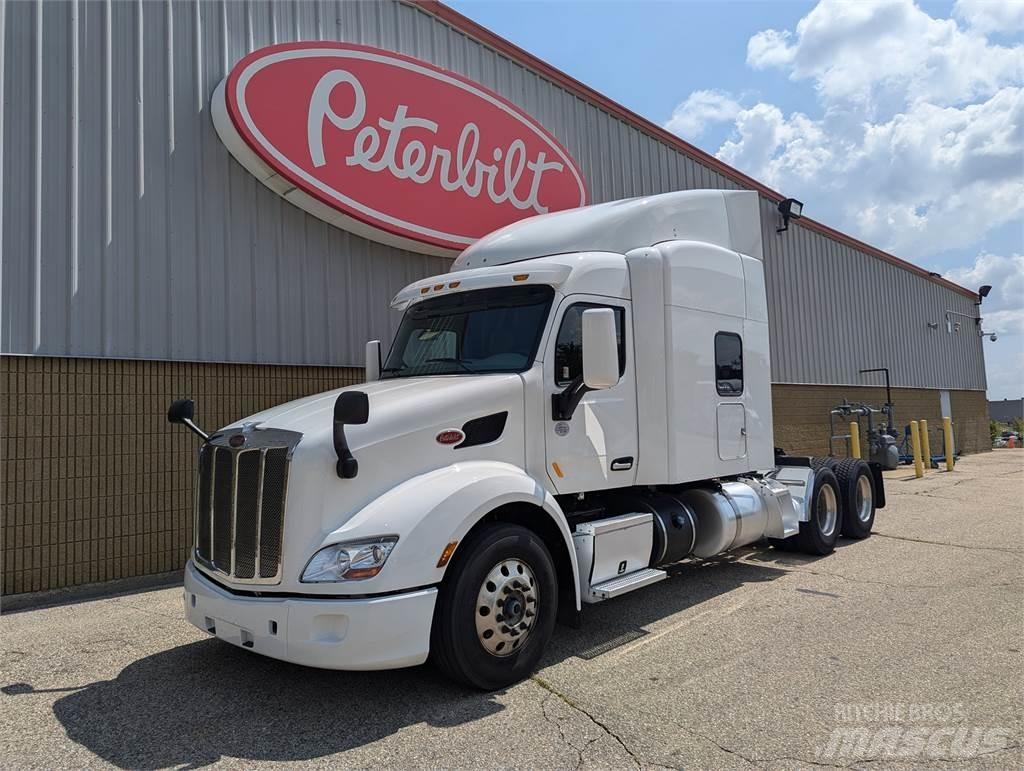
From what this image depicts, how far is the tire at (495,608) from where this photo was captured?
13.2 ft

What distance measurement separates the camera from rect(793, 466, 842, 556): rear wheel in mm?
8008

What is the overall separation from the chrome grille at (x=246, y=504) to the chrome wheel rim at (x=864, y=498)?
758 cm

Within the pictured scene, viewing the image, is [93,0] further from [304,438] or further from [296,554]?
[296,554]

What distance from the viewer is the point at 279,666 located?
4711 mm

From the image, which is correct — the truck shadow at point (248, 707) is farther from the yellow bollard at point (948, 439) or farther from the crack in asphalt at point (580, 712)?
the yellow bollard at point (948, 439)

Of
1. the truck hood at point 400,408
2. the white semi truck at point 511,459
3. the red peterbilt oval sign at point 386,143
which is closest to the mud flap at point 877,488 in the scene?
the white semi truck at point 511,459

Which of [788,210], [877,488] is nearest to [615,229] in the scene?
[877,488]

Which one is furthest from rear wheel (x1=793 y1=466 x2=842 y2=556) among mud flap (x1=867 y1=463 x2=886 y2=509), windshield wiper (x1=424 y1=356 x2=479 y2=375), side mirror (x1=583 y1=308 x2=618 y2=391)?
windshield wiper (x1=424 y1=356 x2=479 y2=375)

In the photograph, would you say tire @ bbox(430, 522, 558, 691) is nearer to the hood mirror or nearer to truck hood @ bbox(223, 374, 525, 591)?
truck hood @ bbox(223, 374, 525, 591)

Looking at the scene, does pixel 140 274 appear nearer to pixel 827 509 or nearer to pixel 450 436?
pixel 450 436

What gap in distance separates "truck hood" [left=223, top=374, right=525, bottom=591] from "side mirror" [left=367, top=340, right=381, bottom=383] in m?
1.08

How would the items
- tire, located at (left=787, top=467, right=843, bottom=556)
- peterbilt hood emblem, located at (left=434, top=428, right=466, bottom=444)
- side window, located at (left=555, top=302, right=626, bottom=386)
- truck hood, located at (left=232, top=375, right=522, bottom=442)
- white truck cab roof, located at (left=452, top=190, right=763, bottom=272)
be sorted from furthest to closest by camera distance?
tire, located at (left=787, top=467, right=843, bottom=556) < white truck cab roof, located at (left=452, top=190, right=763, bottom=272) < side window, located at (left=555, top=302, right=626, bottom=386) < peterbilt hood emblem, located at (left=434, top=428, right=466, bottom=444) < truck hood, located at (left=232, top=375, right=522, bottom=442)

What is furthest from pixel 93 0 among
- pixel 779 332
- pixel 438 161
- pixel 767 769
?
pixel 779 332

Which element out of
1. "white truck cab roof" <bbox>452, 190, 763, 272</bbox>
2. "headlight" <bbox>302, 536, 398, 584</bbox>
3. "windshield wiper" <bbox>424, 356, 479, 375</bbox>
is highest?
"white truck cab roof" <bbox>452, 190, 763, 272</bbox>
